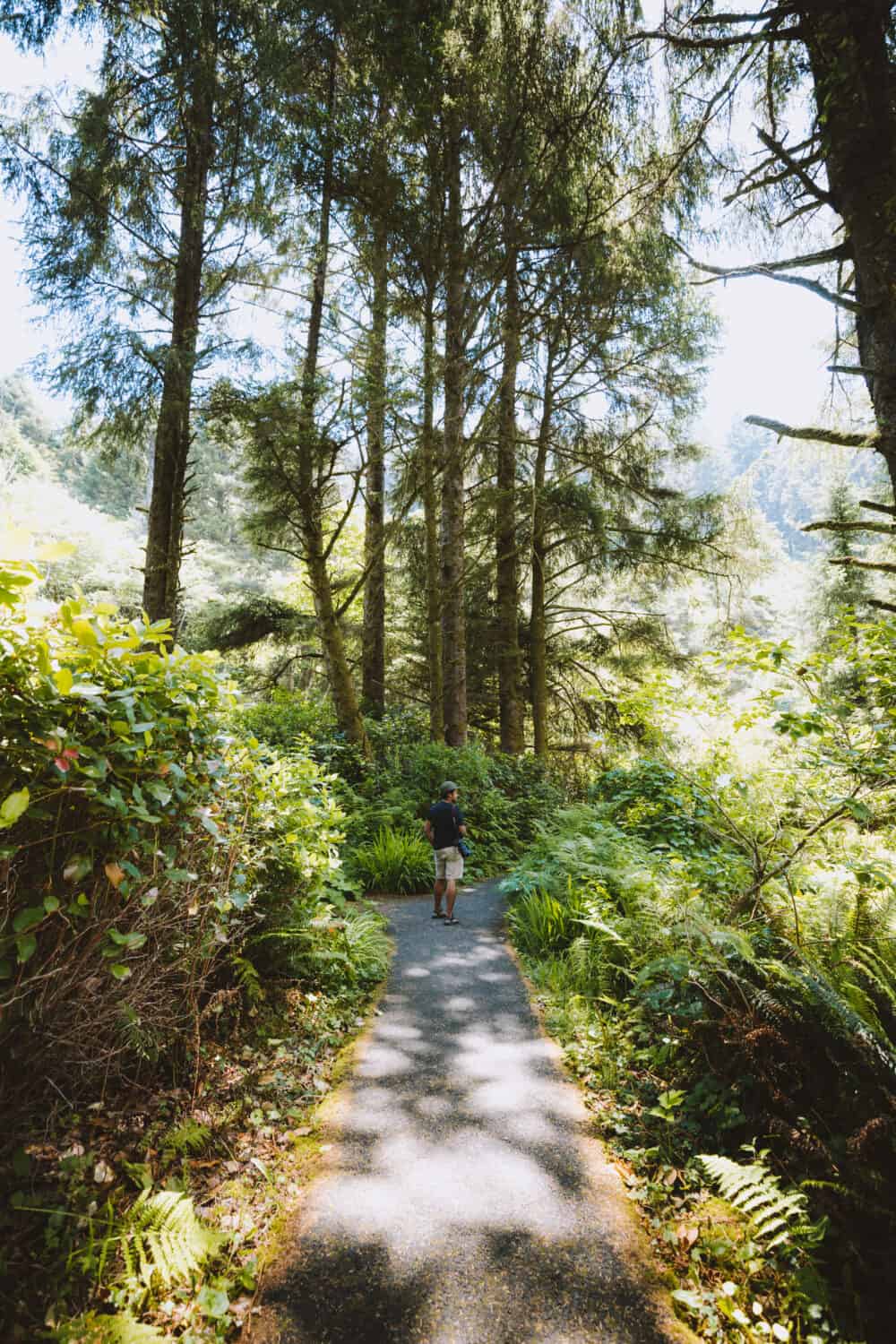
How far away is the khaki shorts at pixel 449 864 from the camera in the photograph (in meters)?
7.18

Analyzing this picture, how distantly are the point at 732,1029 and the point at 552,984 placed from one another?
2.00 meters

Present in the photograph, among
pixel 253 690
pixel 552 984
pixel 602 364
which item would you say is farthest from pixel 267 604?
pixel 552 984

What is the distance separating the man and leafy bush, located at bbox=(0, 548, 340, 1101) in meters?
4.01

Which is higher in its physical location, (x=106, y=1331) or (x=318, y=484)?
(x=318, y=484)

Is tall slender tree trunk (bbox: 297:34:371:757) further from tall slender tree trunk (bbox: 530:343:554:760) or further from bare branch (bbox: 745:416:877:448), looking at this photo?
bare branch (bbox: 745:416:877:448)

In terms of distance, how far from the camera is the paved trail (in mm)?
2252

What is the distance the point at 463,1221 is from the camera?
8.82 ft

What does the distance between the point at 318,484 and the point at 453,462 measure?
2837mm

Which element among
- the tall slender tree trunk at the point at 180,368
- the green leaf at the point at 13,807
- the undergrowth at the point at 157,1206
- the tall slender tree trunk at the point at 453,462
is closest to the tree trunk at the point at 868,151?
the green leaf at the point at 13,807

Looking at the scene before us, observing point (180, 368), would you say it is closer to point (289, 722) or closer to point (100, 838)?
point (289, 722)

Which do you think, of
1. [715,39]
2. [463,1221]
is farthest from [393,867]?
[715,39]

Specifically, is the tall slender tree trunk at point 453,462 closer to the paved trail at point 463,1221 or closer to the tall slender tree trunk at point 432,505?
the tall slender tree trunk at point 432,505

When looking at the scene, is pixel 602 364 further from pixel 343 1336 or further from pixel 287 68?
pixel 343 1336

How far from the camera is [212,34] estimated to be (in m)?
7.98
